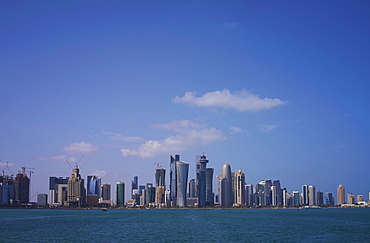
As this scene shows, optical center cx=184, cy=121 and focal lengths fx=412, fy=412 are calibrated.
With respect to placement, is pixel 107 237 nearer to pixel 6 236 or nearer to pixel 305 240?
pixel 6 236

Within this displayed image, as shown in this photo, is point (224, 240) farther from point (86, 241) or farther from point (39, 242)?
point (39, 242)

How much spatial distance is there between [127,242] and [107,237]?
391 inches

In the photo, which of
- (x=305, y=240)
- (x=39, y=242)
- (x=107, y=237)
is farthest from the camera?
(x=107, y=237)

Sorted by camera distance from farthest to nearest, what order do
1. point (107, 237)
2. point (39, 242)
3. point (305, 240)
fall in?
point (107, 237)
point (305, 240)
point (39, 242)

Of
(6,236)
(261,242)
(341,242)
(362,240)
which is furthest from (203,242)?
(6,236)

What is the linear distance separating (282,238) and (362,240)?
47.1ft

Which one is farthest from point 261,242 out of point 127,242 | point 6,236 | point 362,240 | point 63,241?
point 6,236

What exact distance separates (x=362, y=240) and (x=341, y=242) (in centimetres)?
630

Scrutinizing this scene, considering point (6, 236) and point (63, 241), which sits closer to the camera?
point (63, 241)

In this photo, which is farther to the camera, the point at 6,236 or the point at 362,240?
the point at 6,236

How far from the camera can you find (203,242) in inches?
2849

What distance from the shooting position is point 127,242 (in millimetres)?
72812

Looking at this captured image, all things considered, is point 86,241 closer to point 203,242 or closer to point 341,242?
point 203,242

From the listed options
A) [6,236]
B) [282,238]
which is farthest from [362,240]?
[6,236]
